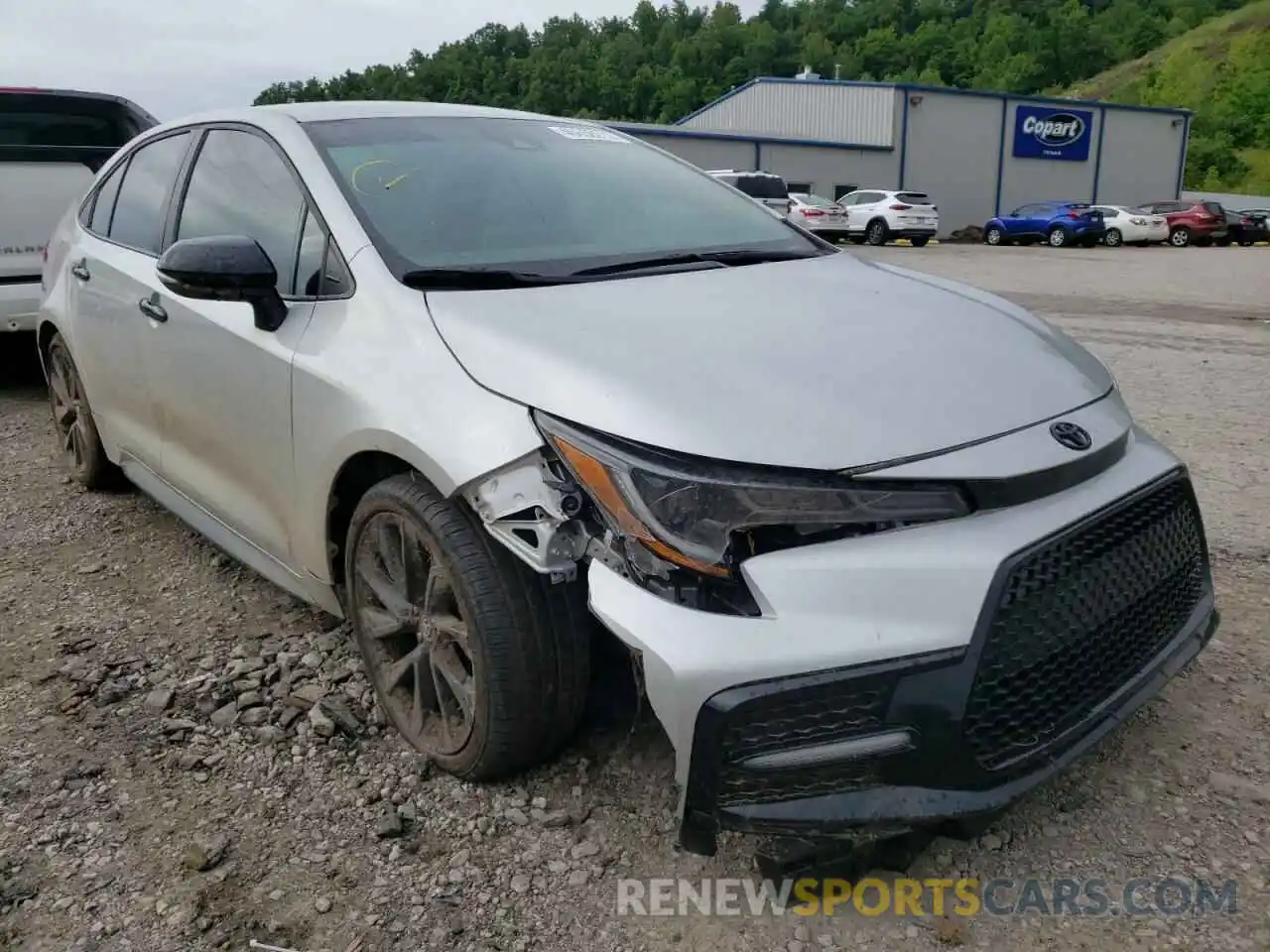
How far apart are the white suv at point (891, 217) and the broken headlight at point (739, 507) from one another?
28374mm

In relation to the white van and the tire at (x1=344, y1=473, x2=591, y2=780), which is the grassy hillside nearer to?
the white van

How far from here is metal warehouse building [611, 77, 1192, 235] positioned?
117 feet

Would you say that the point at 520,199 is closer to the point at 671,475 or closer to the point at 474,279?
the point at 474,279

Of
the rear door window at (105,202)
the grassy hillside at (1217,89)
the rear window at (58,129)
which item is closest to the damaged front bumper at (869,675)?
the rear door window at (105,202)

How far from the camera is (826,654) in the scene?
188 cm

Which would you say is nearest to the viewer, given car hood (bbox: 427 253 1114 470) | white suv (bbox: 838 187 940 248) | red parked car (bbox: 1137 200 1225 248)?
car hood (bbox: 427 253 1114 470)

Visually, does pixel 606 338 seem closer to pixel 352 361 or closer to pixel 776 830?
pixel 352 361

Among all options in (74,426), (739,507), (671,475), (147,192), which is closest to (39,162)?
Result: (74,426)

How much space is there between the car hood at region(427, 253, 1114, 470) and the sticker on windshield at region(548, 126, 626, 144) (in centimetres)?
97

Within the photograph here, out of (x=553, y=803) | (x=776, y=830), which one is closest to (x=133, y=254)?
(x=553, y=803)

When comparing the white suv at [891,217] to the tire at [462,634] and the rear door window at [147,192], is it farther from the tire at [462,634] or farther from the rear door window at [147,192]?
the tire at [462,634]

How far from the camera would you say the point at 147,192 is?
3957 millimetres

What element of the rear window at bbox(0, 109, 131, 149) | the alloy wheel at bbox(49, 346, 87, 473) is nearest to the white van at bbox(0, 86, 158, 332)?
the rear window at bbox(0, 109, 131, 149)

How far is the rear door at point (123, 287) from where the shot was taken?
3.70 metres
